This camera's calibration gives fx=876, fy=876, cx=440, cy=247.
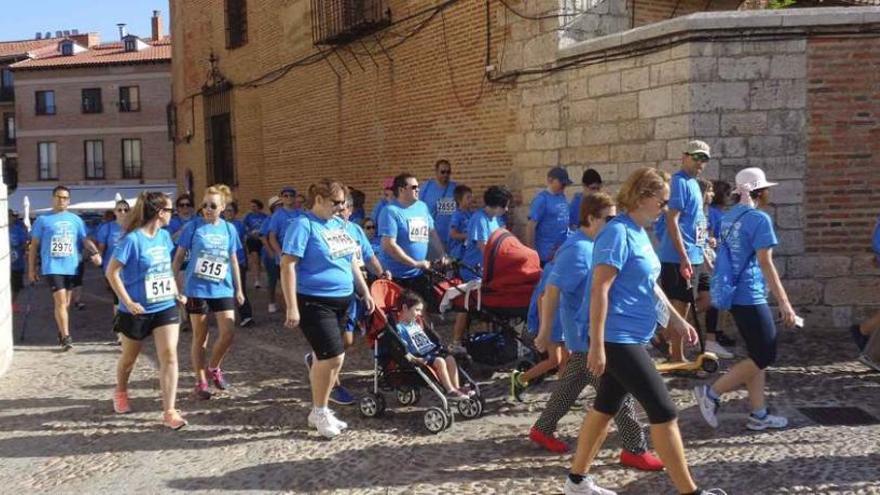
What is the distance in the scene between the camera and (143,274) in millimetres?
6293

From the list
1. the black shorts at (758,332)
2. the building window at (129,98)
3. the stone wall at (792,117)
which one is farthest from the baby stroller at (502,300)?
the building window at (129,98)

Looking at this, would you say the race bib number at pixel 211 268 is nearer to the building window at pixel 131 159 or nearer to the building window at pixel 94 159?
the building window at pixel 131 159

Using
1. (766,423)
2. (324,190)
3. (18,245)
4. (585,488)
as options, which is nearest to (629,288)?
(585,488)

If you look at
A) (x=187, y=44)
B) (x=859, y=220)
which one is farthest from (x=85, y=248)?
(x=187, y=44)

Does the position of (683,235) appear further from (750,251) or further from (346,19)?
(346,19)

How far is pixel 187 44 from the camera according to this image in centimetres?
2323

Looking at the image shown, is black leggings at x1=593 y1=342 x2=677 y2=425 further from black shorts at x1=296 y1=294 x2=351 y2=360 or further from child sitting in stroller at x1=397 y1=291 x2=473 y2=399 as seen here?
black shorts at x1=296 y1=294 x2=351 y2=360

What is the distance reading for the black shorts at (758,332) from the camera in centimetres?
560

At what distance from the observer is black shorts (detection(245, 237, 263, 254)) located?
14609 millimetres

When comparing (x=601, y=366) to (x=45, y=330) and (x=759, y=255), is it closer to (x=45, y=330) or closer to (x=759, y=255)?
(x=759, y=255)

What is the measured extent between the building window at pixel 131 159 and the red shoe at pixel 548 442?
158 ft

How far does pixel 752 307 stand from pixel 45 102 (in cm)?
5318

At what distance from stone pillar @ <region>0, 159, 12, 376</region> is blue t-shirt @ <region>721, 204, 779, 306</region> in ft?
22.5

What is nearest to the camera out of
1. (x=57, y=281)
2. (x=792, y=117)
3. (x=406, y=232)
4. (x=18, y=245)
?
(x=406, y=232)
